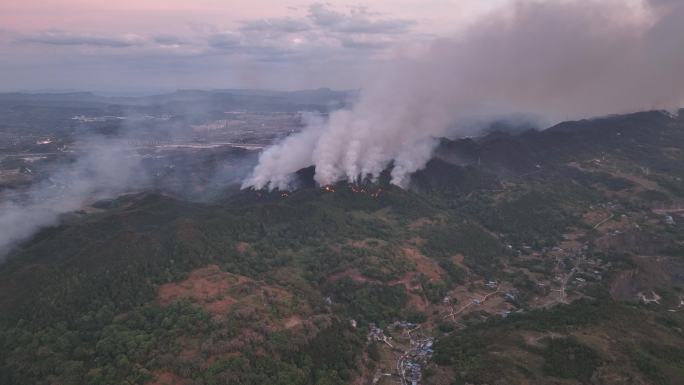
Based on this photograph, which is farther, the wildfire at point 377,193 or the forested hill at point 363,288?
the wildfire at point 377,193

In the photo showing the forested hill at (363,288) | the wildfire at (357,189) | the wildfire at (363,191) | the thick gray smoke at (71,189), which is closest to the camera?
the forested hill at (363,288)

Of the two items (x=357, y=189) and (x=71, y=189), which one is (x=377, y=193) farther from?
(x=71, y=189)

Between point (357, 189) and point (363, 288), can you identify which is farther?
point (357, 189)

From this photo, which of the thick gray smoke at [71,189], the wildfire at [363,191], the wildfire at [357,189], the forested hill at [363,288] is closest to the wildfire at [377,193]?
the wildfire at [363,191]

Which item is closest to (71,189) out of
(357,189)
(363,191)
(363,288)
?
(357,189)

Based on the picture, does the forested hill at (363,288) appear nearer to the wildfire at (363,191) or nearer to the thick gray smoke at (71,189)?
the wildfire at (363,191)

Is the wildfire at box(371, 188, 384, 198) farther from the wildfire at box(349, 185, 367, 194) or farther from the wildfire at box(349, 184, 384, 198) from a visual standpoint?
the wildfire at box(349, 185, 367, 194)

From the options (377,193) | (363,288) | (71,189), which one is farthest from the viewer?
(71,189)
